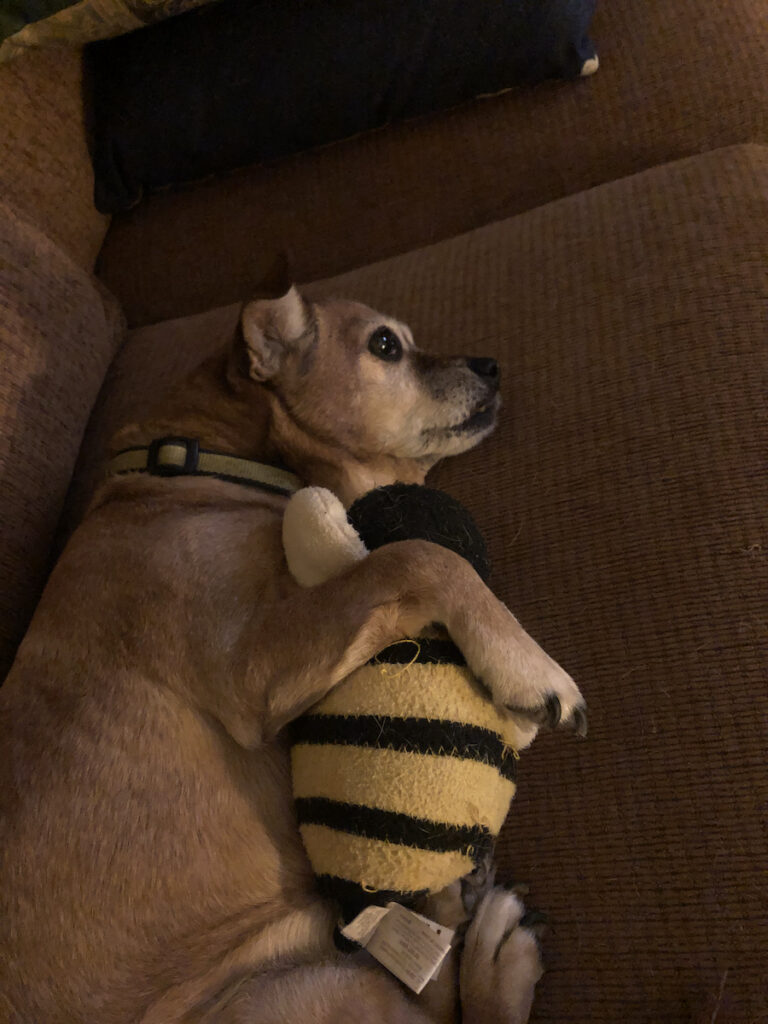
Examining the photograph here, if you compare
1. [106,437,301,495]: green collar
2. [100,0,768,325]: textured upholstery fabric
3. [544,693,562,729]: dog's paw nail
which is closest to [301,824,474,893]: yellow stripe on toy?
[544,693,562,729]: dog's paw nail

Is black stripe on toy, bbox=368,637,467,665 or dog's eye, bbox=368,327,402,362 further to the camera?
dog's eye, bbox=368,327,402,362

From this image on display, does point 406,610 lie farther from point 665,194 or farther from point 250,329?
point 665,194

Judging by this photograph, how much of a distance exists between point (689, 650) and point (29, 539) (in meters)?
1.61

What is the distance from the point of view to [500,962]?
3.95 feet

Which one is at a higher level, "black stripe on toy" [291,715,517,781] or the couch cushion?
the couch cushion

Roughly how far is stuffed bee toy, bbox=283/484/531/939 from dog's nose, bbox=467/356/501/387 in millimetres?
782

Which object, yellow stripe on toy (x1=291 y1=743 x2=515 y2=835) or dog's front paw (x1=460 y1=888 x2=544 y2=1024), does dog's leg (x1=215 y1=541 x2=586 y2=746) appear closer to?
yellow stripe on toy (x1=291 y1=743 x2=515 y2=835)

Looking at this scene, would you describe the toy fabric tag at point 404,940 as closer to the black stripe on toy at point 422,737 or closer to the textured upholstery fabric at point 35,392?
the black stripe on toy at point 422,737

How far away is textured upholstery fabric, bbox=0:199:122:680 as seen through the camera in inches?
71.0

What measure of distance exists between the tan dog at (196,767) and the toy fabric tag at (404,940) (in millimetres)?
67

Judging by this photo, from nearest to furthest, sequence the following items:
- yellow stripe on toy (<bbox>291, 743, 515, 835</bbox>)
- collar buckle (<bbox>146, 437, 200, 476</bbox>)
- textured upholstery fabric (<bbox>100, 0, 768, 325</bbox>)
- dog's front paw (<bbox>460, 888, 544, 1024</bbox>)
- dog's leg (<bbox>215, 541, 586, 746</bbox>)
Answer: yellow stripe on toy (<bbox>291, 743, 515, 835</bbox>), dog's leg (<bbox>215, 541, 586, 746</bbox>), dog's front paw (<bbox>460, 888, 544, 1024</bbox>), collar buckle (<bbox>146, 437, 200, 476</bbox>), textured upholstery fabric (<bbox>100, 0, 768, 325</bbox>)

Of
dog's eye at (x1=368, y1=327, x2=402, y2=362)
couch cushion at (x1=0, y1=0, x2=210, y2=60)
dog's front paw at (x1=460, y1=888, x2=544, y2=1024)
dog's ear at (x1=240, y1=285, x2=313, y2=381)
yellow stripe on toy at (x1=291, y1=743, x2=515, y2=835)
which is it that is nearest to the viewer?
yellow stripe on toy at (x1=291, y1=743, x2=515, y2=835)

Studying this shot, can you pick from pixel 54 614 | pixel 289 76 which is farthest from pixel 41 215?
pixel 54 614

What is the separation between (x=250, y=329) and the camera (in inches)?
63.2
